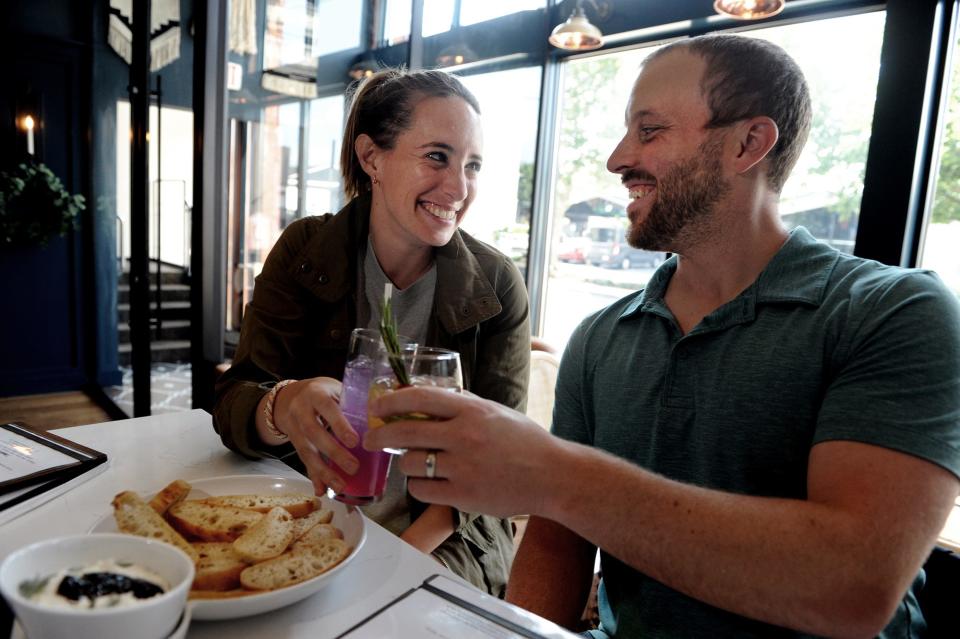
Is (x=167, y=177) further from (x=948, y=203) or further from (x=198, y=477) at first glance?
(x=948, y=203)

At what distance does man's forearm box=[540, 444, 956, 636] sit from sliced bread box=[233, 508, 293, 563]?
1.19 ft

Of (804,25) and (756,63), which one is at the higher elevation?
(804,25)

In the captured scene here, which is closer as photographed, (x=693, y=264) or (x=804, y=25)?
(x=693, y=264)

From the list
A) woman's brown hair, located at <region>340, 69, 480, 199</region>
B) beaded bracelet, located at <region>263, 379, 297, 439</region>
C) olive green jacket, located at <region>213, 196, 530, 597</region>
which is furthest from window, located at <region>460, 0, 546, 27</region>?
beaded bracelet, located at <region>263, 379, 297, 439</region>

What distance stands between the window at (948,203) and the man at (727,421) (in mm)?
2147

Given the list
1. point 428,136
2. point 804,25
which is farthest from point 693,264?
point 804,25

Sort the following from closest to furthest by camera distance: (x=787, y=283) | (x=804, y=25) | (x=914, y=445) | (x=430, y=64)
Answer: (x=914, y=445), (x=787, y=283), (x=804, y=25), (x=430, y=64)

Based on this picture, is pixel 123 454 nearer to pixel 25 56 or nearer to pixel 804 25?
pixel 804 25

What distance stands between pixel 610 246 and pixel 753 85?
347 cm

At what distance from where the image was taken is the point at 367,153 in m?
1.77

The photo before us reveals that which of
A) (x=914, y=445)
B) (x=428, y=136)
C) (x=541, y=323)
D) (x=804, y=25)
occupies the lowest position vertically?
(x=541, y=323)

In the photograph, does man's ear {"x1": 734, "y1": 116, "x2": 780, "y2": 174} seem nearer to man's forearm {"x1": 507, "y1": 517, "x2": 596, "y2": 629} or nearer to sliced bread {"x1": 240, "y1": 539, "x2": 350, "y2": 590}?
man's forearm {"x1": 507, "y1": 517, "x2": 596, "y2": 629}

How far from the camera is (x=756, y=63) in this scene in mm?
1257

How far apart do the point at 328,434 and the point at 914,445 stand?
83 cm
